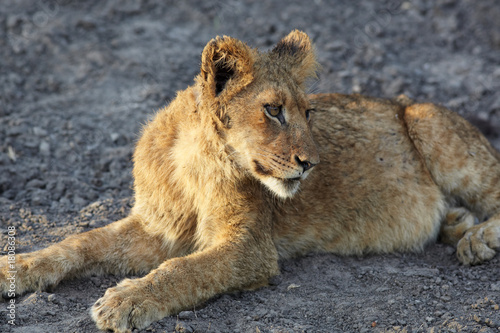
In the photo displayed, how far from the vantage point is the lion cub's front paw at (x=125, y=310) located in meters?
4.57

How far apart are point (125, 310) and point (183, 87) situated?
5.30 metres

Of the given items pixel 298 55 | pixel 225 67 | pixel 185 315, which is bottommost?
pixel 185 315

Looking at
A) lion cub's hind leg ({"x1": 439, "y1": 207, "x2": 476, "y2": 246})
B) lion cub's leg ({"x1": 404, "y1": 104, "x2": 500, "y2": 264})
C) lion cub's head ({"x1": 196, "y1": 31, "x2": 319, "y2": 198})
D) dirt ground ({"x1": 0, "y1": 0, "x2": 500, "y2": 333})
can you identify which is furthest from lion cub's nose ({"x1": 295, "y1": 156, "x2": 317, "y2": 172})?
lion cub's hind leg ({"x1": 439, "y1": 207, "x2": 476, "y2": 246})

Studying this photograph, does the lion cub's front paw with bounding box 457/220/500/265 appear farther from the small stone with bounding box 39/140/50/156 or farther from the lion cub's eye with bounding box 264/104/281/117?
the small stone with bounding box 39/140/50/156

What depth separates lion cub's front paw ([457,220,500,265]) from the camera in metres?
6.11

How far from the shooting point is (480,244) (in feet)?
20.2

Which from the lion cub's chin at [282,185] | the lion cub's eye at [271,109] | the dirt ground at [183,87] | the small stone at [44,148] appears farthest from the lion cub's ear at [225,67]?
the small stone at [44,148]

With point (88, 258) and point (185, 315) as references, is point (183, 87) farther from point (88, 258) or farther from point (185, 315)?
point (185, 315)

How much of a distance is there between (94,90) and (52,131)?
1146 millimetres

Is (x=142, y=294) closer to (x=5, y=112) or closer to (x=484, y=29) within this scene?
(x=5, y=112)

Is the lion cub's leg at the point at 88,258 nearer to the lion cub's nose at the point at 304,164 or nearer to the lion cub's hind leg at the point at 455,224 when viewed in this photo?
the lion cub's nose at the point at 304,164

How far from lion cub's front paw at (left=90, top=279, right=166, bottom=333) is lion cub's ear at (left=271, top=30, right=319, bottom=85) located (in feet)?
7.41

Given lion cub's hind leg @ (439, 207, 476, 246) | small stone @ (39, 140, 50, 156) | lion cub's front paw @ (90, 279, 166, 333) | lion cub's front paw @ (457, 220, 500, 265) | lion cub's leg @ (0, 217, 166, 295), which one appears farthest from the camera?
small stone @ (39, 140, 50, 156)

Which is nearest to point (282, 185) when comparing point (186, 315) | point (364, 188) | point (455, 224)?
point (186, 315)
